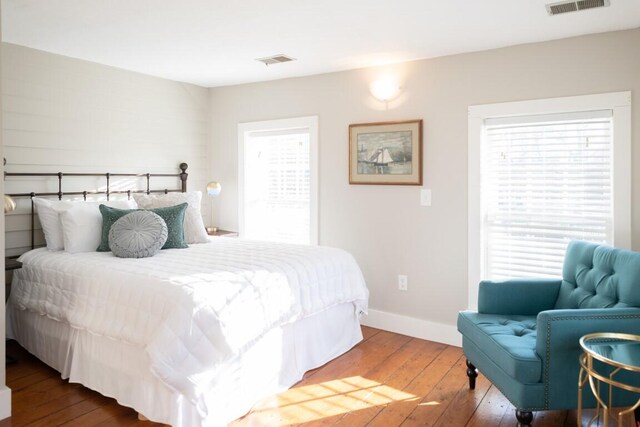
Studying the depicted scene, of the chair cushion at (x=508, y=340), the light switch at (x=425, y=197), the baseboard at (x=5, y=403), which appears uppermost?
the light switch at (x=425, y=197)

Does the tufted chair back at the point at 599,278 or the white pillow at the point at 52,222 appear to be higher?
A: the white pillow at the point at 52,222

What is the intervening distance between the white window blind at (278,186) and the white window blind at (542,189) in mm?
1746

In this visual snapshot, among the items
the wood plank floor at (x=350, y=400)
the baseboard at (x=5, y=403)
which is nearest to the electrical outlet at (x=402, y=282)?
the wood plank floor at (x=350, y=400)

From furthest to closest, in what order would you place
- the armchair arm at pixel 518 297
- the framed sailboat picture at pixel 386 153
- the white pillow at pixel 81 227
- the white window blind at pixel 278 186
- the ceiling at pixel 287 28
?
the white window blind at pixel 278 186
the framed sailboat picture at pixel 386 153
the white pillow at pixel 81 227
the armchair arm at pixel 518 297
the ceiling at pixel 287 28

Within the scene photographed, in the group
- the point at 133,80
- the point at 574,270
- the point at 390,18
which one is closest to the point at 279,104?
the point at 133,80

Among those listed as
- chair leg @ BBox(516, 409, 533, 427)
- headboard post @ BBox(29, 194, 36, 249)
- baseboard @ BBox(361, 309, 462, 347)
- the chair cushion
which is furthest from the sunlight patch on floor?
headboard post @ BBox(29, 194, 36, 249)

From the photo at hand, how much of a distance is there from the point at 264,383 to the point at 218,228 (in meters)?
2.70

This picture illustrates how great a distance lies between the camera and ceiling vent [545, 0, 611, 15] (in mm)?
2736

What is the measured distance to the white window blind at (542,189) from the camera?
3346 millimetres

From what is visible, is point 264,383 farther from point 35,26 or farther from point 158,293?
point 35,26

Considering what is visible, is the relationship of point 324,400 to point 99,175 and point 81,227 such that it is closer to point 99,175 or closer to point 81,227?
point 81,227

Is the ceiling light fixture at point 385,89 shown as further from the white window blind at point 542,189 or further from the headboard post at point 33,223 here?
the headboard post at point 33,223

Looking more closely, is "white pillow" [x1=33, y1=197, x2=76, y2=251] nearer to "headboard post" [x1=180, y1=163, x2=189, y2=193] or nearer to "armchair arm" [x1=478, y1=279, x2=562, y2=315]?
"headboard post" [x1=180, y1=163, x2=189, y2=193]

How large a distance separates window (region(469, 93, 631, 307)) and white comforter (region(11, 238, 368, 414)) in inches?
45.1
